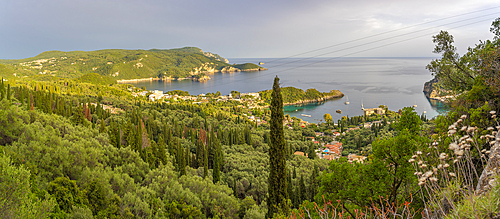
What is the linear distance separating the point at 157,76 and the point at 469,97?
531ft

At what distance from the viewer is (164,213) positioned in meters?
10.1

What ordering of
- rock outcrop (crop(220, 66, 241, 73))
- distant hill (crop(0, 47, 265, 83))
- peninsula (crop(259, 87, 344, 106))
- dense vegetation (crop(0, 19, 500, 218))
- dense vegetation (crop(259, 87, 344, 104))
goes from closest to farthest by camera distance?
dense vegetation (crop(0, 19, 500, 218))
peninsula (crop(259, 87, 344, 106))
dense vegetation (crop(259, 87, 344, 104))
distant hill (crop(0, 47, 265, 83))
rock outcrop (crop(220, 66, 241, 73))

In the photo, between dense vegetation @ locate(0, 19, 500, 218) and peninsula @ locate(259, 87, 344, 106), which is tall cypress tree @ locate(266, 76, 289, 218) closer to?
dense vegetation @ locate(0, 19, 500, 218)

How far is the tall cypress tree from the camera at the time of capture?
1021 cm

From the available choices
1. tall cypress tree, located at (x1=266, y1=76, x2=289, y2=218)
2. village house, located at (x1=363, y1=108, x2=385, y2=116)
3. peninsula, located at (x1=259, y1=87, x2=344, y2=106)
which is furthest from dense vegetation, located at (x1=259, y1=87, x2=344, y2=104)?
tall cypress tree, located at (x1=266, y1=76, x2=289, y2=218)

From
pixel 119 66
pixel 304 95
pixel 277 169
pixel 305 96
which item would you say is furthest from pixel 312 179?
pixel 119 66

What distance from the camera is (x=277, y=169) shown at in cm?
1034

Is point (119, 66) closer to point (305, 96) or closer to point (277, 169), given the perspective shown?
point (305, 96)

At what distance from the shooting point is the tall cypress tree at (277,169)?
1021 cm

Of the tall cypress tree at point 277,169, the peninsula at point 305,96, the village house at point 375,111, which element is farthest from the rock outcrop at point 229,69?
the tall cypress tree at point 277,169

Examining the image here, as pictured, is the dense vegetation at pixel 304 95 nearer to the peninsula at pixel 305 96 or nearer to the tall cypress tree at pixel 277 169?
the peninsula at pixel 305 96

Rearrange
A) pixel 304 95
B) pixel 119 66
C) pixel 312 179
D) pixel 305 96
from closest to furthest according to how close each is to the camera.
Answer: pixel 312 179 → pixel 305 96 → pixel 304 95 → pixel 119 66

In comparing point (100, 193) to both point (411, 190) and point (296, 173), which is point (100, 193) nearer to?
point (411, 190)

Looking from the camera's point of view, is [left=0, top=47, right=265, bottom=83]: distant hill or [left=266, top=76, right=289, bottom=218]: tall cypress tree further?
[left=0, top=47, right=265, bottom=83]: distant hill
